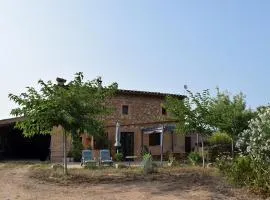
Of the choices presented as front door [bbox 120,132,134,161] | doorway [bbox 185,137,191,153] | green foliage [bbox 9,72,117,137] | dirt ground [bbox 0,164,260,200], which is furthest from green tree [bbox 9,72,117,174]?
doorway [bbox 185,137,191,153]

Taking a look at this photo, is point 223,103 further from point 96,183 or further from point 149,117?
point 149,117

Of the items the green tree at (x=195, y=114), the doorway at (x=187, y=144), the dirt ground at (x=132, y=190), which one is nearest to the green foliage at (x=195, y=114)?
the green tree at (x=195, y=114)

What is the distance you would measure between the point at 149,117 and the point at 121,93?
300 centimetres

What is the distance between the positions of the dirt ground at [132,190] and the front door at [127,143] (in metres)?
17.3

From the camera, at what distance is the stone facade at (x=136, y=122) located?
1203 inches

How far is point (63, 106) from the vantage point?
1634 cm

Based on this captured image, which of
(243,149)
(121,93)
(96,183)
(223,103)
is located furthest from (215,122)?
(121,93)

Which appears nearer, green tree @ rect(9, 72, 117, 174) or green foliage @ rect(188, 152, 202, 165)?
green tree @ rect(9, 72, 117, 174)

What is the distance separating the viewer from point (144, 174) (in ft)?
54.3

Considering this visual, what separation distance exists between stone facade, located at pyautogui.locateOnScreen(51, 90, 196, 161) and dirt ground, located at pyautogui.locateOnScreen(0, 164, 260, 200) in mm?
15397

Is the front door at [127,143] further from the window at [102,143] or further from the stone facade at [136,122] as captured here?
the window at [102,143]

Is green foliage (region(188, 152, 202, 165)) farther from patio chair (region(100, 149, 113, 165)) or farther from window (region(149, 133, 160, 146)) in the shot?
window (region(149, 133, 160, 146))

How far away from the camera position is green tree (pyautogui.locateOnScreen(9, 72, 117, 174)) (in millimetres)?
16234

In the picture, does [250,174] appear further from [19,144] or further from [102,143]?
[19,144]
